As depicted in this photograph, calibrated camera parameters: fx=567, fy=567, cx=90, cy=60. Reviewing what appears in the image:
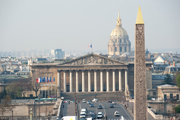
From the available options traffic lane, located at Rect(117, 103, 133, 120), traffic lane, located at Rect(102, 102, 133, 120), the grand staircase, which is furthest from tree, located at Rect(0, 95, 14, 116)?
traffic lane, located at Rect(117, 103, 133, 120)

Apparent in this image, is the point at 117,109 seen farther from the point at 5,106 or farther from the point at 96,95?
the point at 96,95

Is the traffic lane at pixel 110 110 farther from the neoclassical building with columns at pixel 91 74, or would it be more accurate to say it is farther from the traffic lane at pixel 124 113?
the neoclassical building with columns at pixel 91 74

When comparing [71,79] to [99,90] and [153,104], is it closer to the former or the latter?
[99,90]

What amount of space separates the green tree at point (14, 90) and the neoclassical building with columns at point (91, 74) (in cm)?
1000

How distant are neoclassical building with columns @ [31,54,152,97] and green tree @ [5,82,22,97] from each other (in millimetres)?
9999

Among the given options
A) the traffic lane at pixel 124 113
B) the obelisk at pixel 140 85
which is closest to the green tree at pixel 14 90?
the traffic lane at pixel 124 113

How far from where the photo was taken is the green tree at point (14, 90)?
115312 millimetres

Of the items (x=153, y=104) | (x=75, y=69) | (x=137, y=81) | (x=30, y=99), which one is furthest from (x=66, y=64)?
(x=137, y=81)

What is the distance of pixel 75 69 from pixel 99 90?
7.18m

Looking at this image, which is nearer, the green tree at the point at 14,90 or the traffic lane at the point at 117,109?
the traffic lane at the point at 117,109

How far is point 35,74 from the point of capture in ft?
424

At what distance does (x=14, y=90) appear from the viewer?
116875mm

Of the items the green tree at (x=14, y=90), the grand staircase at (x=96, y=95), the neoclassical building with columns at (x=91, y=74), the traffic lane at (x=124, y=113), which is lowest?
the traffic lane at (x=124, y=113)

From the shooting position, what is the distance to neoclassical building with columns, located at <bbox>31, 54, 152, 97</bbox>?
128m
